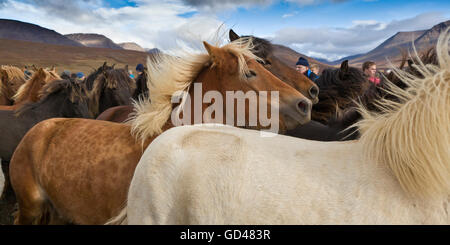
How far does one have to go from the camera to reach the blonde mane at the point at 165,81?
2.18 m

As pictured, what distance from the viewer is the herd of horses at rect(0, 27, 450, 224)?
1.05 metres

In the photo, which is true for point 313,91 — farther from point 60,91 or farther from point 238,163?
point 60,91

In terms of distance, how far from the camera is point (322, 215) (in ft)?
3.48

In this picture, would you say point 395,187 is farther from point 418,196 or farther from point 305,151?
point 305,151

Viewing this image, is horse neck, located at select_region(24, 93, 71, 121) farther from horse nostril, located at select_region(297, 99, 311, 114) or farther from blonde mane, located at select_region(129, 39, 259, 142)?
horse nostril, located at select_region(297, 99, 311, 114)

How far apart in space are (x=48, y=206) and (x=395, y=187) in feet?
9.53

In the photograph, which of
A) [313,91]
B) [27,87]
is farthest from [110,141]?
[27,87]

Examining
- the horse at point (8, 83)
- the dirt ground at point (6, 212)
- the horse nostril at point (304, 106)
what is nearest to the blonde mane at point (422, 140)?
the horse nostril at point (304, 106)

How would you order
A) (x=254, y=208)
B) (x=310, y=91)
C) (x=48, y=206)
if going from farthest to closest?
Answer: (x=310, y=91) → (x=48, y=206) → (x=254, y=208)

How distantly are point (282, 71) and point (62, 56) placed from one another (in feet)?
166

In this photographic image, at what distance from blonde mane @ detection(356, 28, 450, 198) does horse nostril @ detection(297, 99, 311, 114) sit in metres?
1.13

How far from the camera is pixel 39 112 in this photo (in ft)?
13.1

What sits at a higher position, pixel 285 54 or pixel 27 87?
pixel 285 54
